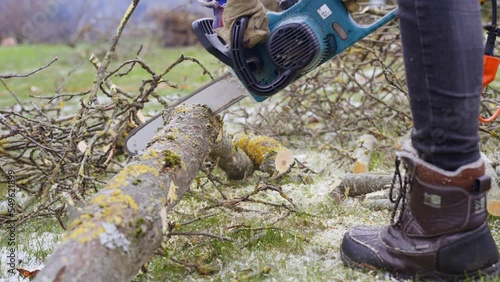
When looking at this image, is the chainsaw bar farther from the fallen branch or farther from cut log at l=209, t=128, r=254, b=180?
the fallen branch

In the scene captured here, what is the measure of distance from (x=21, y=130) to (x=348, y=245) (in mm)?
1406

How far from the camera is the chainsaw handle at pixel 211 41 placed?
1.94 m

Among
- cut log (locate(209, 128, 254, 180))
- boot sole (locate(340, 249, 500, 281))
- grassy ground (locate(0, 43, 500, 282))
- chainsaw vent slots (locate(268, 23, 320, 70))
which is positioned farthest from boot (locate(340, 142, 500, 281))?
cut log (locate(209, 128, 254, 180))

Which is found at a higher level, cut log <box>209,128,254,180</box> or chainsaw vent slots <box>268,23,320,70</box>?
chainsaw vent slots <box>268,23,320,70</box>

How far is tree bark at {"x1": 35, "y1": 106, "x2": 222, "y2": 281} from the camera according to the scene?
1.19 m

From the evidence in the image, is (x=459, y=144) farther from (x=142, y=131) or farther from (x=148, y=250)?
(x=142, y=131)

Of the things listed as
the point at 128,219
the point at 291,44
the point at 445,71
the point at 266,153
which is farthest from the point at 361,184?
the point at 128,219

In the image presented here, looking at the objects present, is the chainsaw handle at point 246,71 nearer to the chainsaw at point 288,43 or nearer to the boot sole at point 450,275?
the chainsaw at point 288,43

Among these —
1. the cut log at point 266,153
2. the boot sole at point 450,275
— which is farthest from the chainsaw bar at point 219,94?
the boot sole at point 450,275

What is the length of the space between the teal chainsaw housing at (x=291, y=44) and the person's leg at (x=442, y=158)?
0.51 metres

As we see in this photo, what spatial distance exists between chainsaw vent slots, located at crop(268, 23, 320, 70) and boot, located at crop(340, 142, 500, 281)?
0.54m

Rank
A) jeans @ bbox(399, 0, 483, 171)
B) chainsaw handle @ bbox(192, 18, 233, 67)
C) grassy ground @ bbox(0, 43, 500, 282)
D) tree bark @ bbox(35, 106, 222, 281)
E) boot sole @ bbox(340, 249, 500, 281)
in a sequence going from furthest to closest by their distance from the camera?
chainsaw handle @ bbox(192, 18, 233, 67) → grassy ground @ bbox(0, 43, 500, 282) → boot sole @ bbox(340, 249, 500, 281) → jeans @ bbox(399, 0, 483, 171) → tree bark @ bbox(35, 106, 222, 281)

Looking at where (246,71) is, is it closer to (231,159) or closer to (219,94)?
(219,94)

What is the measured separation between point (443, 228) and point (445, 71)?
0.41 metres
